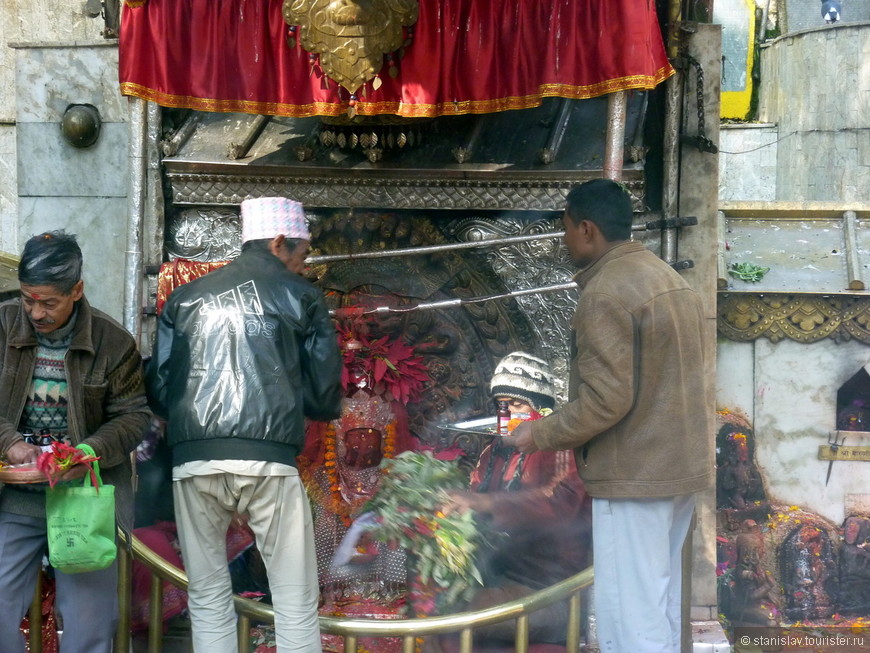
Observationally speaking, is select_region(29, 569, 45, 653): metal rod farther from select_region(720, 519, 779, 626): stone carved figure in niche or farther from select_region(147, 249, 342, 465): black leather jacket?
select_region(720, 519, 779, 626): stone carved figure in niche

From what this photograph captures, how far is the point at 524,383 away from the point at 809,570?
2.60 meters

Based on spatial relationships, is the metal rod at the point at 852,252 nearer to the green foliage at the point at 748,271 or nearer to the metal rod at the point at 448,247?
the green foliage at the point at 748,271

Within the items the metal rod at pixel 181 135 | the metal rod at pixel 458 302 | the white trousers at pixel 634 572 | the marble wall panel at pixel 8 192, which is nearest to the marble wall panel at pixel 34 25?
the marble wall panel at pixel 8 192

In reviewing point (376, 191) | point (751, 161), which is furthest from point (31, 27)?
point (751, 161)

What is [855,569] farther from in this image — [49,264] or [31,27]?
[31,27]

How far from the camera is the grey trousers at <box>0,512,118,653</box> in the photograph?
136 inches

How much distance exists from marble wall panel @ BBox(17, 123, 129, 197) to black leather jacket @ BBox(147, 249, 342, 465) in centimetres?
301

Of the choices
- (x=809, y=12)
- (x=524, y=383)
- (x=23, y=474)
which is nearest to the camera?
(x=23, y=474)

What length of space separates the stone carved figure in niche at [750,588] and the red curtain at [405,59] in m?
3.00

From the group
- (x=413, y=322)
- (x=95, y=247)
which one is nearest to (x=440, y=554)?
(x=413, y=322)

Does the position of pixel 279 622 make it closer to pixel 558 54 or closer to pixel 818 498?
pixel 558 54

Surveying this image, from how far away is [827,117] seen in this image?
13.8 meters

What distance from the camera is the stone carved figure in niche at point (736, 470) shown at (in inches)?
233

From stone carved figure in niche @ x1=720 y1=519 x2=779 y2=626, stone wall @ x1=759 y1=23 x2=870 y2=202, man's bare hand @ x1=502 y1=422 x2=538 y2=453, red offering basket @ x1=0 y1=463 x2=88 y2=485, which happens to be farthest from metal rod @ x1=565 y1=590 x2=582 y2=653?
stone wall @ x1=759 y1=23 x2=870 y2=202
